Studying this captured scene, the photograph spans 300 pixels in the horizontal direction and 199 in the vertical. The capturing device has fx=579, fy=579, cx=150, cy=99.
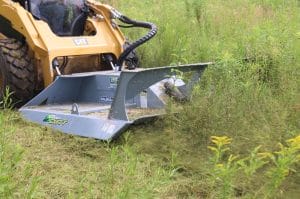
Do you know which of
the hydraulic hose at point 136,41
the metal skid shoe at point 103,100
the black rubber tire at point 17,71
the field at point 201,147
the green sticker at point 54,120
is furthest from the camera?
the hydraulic hose at point 136,41

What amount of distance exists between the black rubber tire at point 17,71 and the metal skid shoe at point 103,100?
29cm

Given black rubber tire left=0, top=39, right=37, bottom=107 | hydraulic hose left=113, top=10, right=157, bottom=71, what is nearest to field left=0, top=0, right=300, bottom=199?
black rubber tire left=0, top=39, right=37, bottom=107

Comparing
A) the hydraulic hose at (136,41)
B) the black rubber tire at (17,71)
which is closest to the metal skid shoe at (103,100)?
the black rubber tire at (17,71)

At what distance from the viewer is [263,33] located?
562cm

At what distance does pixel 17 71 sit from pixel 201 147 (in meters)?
1.91

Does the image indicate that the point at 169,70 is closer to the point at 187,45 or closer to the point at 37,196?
the point at 37,196

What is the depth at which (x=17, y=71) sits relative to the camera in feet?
16.6

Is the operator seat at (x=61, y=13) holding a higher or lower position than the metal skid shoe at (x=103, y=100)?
higher

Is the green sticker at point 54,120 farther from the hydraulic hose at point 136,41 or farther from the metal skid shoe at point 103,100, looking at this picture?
the hydraulic hose at point 136,41

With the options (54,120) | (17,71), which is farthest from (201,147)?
(17,71)

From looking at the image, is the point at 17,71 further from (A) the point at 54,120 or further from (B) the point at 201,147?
(B) the point at 201,147

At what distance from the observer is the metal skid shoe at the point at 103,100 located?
427cm

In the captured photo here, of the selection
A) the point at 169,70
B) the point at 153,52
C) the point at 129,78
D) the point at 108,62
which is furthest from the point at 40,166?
the point at 153,52

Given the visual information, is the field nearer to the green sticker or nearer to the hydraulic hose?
the green sticker
